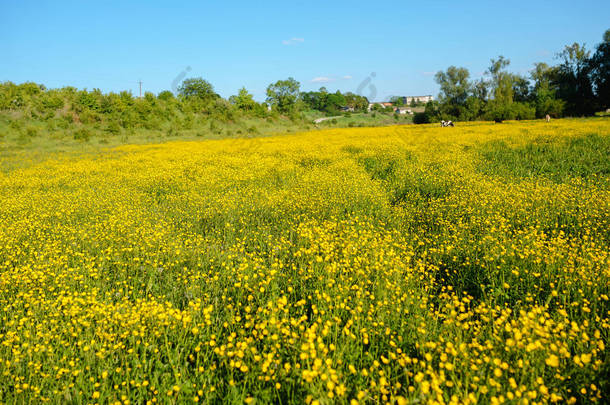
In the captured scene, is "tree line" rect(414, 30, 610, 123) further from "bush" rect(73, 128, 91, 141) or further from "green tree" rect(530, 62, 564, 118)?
"bush" rect(73, 128, 91, 141)

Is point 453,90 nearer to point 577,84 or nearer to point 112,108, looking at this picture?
point 577,84

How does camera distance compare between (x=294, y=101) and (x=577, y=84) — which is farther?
(x=294, y=101)

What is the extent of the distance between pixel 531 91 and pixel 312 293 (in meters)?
91.5

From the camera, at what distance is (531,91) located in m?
73.1

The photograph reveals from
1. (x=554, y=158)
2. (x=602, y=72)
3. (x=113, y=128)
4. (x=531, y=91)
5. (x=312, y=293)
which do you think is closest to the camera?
(x=312, y=293)

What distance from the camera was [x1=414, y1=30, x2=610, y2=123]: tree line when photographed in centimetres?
5181

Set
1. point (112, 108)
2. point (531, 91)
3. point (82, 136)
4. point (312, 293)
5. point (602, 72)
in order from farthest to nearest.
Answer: point (531, 91) → point (602, 72) → point (112, 108) → point (82, 136) → point (312, 293)

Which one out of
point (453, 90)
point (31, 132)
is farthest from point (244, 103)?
point (453, 90)

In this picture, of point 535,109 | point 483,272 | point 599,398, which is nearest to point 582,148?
point 483,272

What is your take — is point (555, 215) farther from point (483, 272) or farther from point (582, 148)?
point (582, 148)

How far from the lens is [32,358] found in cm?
309

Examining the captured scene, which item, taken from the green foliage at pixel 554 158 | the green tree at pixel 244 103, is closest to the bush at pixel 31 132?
the green tree at pixel 244 103

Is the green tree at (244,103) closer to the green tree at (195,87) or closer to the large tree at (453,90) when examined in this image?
the green tree at (195,87)

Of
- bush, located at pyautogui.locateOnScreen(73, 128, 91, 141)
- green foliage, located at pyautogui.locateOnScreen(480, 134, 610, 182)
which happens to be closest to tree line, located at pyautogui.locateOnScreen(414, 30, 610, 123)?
green foliage, located at pyautogui.locateOnScreen(480, 134, 610, 182)
